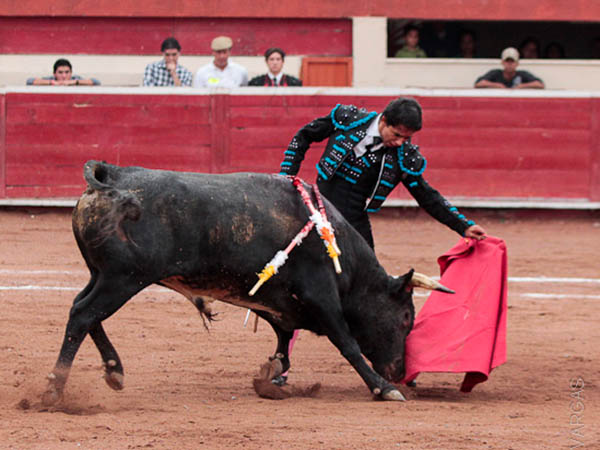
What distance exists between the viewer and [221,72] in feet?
29.4

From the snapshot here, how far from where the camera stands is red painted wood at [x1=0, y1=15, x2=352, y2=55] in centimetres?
1023

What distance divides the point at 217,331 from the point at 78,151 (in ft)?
13.4

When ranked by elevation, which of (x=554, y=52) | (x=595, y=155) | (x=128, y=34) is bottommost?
(x=595, y=155)

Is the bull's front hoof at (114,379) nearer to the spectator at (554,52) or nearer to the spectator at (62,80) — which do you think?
the spectator at (62,80)

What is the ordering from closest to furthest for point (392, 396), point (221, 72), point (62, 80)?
point (392, 396), point (62, 80), point (221, 72)

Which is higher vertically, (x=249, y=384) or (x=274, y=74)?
(x=274, y=74)

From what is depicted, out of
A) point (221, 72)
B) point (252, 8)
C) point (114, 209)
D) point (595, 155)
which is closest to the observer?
point (114, 209)

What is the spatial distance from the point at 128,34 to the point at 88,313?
7318 millimetres

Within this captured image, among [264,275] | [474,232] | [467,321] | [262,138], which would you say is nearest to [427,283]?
[467,321]

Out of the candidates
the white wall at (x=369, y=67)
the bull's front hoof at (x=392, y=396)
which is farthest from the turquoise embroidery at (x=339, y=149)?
the white wall at (x=369, y=67)

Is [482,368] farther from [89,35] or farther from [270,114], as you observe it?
[89,35]

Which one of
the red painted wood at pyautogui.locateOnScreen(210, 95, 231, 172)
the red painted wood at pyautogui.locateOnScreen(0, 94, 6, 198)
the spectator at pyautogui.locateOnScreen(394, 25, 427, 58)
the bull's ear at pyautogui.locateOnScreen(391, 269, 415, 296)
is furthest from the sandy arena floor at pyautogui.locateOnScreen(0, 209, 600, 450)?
the spectator at pyautogui.locateOnScreen(394, 25, 427, 58)

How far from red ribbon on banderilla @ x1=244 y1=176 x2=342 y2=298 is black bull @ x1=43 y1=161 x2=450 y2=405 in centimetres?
3

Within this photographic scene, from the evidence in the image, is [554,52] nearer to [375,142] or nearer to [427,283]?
[375,142]
